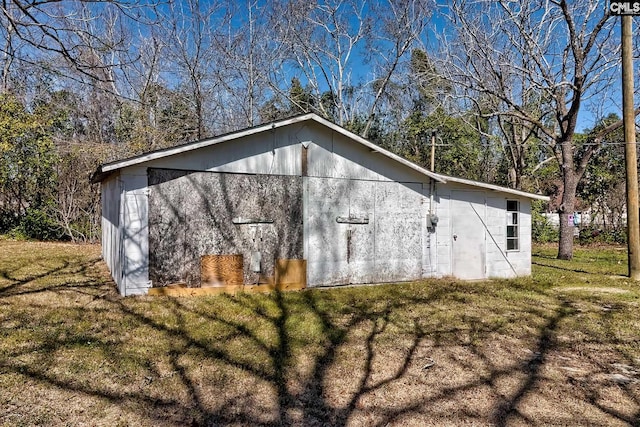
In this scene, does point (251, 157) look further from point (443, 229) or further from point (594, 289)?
point (594, 289)

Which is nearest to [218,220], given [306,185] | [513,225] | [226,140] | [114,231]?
[226,140]

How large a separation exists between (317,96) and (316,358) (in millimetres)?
21427

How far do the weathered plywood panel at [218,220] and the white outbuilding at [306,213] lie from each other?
2cm

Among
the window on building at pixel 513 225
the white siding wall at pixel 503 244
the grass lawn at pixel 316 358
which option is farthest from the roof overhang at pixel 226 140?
the window on building at pixel 513 225

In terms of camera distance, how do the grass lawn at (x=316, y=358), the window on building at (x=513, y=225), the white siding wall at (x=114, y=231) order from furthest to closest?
1. the window on building at (x=513, y=225)
2. the white siding wall at (x=114, y=231)
3. the grass lawn at (x=316, y=358)

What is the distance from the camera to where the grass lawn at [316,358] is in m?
3.72

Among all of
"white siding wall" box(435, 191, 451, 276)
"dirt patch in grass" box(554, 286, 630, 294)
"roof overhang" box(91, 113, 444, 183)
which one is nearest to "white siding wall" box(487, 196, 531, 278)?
"white siding wall" box(435, 191, 451, 276)

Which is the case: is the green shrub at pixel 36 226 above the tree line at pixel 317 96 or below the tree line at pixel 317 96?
below

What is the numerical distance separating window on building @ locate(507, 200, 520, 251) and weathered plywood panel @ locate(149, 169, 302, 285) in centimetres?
565

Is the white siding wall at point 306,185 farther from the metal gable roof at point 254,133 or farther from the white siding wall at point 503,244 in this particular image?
the metal gable roof at point 254,133

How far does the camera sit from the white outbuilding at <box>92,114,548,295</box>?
25.7ft

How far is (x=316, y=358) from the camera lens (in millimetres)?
5020

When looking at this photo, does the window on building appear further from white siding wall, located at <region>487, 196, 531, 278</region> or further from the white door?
the white door

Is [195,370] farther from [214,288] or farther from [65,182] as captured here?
[65,182]
